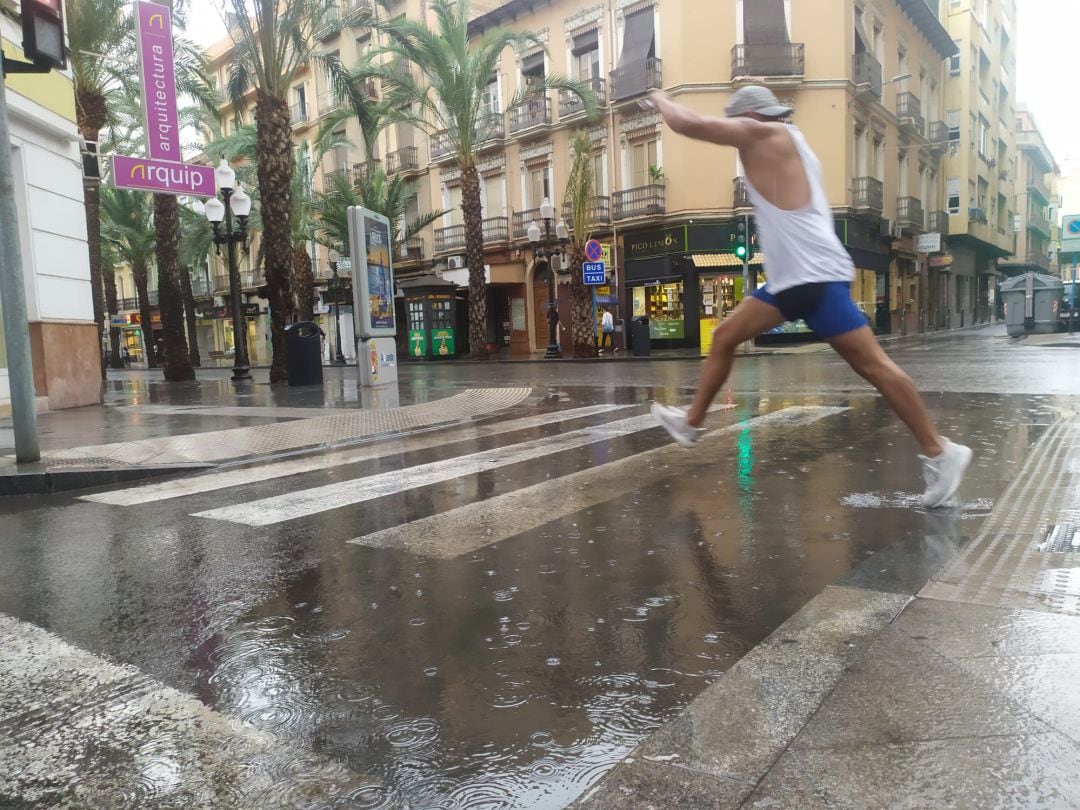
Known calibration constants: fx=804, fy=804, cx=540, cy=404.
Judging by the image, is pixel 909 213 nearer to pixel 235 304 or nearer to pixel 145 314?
pixel 235 304

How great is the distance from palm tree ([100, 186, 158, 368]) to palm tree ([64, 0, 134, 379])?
1235 centimetres

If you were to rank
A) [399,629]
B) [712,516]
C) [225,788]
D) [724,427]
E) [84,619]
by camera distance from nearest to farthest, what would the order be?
1. [225,788]
2. [399,629]
3. [84,619]
4. [712,516]
5. [724,427]

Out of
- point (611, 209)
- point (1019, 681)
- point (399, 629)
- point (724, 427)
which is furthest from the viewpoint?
point (611, 209)

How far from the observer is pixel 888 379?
3854 mm

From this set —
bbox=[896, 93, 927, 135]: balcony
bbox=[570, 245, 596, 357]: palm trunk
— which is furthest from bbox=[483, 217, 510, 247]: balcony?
bbox=[896, 93, 927, 135]: balcony

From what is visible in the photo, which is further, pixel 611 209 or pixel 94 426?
pixel 611 209

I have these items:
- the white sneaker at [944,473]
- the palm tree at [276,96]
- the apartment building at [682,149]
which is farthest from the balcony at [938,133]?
the white sneaker at [944,473]

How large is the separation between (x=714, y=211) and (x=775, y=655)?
26175mm

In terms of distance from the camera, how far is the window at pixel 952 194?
40844mm

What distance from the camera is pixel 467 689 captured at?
7.58ft

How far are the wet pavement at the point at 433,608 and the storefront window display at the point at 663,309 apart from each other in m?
21.9

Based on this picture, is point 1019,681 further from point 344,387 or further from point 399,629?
point 344,387

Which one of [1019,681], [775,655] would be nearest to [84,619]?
[775,655]

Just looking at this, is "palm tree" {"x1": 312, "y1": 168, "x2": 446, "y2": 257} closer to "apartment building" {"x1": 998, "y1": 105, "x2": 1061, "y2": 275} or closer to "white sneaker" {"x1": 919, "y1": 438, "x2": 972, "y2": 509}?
"white sneaker" {"x1": 919, "y1": 438, "x2": 972, "y2": 509}
